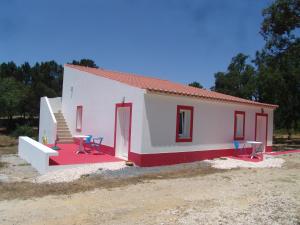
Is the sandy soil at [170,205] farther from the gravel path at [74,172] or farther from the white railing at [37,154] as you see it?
the white railing at [37,154]

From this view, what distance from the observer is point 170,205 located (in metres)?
7.04

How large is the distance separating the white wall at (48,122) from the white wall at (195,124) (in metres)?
7.20

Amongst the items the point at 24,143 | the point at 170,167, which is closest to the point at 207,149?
the point at 170,167

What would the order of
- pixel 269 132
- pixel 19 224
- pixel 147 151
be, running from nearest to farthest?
pixel 19 224, pixel 147 151, pixel 269 132

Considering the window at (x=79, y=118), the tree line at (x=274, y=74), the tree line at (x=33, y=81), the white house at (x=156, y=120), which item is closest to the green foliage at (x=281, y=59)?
the tree line at (x=274, y=74)

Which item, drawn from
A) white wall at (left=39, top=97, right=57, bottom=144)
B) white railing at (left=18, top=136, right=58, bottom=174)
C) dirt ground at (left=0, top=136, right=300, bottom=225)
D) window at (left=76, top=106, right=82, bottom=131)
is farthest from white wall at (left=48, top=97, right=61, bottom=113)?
dirt ground at (left=0, top=136, right=300, bottom=225)

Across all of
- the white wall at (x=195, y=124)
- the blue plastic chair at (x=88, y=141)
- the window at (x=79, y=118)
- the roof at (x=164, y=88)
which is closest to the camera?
the white wall at (x=195, y=124)

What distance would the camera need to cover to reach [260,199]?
304 inches

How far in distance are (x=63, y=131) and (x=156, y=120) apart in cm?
793

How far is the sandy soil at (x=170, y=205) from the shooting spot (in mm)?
6004

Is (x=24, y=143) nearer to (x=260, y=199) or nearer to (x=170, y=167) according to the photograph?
(x=170, y=167)

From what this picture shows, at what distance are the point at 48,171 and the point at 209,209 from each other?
19.6ft

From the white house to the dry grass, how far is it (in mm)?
1762

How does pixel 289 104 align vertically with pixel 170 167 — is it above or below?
above
